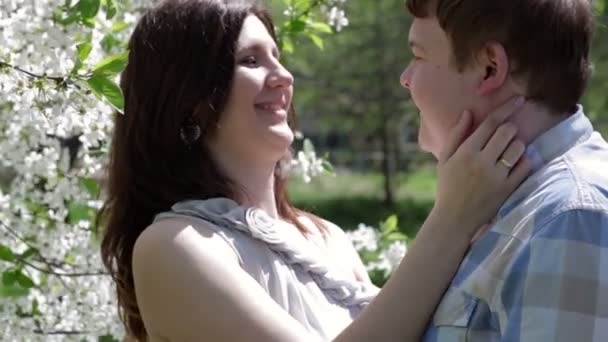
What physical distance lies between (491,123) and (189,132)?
0.85 metres

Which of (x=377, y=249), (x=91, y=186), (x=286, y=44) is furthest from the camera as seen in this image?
(x=377, y=249)

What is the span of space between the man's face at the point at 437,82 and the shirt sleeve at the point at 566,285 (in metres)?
0.28

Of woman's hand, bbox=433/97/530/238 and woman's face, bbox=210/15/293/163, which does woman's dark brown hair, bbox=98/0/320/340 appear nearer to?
woman's face, bbox=210/15/293/163

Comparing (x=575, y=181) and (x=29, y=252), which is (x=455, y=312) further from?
(x=29, y=252)

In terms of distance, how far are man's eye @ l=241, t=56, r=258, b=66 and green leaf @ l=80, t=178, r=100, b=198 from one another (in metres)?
1.12

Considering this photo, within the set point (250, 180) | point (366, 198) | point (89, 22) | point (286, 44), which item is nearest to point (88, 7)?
point (89, 22)

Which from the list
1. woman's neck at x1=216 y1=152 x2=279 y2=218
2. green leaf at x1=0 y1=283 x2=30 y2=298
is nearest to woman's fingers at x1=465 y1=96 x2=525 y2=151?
woman's neck at x1=216 y1=152 x2=279 y2=218

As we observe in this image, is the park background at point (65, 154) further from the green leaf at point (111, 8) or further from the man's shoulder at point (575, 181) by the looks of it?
the man's shoulder at point (575, 181)

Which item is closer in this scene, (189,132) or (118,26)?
(189,132)

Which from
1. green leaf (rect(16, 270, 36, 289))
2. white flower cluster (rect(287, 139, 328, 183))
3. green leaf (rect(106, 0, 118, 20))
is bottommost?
green leaf (rect(16, 270, 36, 289))

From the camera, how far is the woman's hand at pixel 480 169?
1.60 metres

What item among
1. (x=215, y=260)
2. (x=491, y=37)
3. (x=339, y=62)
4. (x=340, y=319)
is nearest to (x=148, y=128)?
(x=215, y=260)

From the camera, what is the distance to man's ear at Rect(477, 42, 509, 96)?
1544 mm

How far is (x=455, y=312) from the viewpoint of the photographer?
1589 millimetres
